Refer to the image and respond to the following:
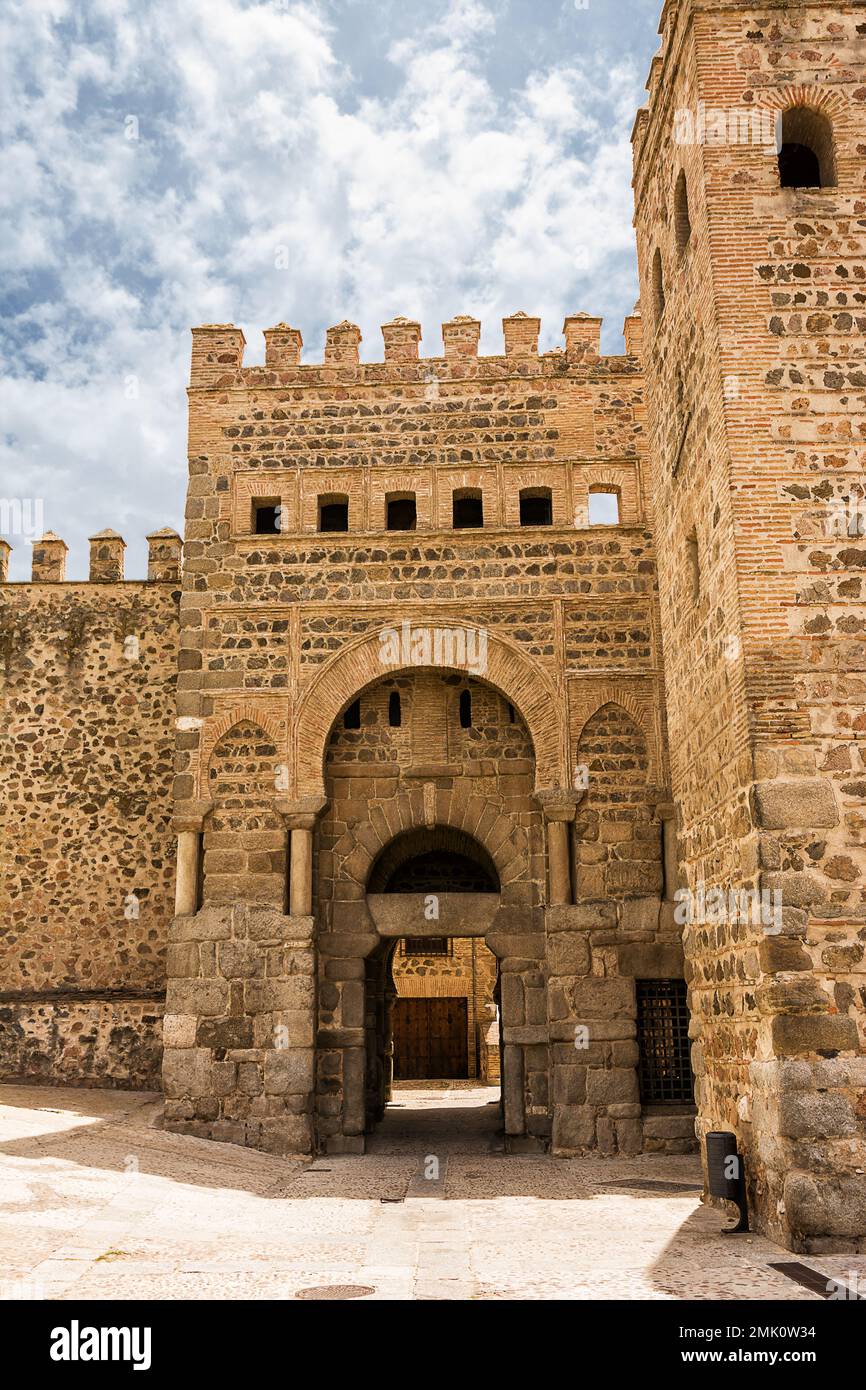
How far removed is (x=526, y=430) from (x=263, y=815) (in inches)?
221

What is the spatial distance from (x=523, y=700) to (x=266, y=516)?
419 cm

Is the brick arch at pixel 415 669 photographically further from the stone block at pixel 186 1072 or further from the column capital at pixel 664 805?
the stone block at pixel 186 1072

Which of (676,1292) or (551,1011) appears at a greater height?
(551,1011)

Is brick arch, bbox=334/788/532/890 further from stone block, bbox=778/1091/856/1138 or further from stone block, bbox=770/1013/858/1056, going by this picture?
stone block, bbox=778/1091/856/1138

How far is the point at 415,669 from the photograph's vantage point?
1431 centimetres

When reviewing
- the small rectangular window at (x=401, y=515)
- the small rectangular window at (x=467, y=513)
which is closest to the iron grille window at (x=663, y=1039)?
the small rectangular window at (x=467, y=513)

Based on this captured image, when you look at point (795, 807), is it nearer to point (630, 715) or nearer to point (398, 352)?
point (630, 715)

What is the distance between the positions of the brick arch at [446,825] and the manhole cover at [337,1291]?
299 inches

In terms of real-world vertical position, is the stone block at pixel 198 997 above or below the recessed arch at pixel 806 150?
below

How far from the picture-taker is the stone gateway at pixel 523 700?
8.78 m

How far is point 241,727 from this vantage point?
14141 millimetres

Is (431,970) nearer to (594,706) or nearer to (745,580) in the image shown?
(594,706)

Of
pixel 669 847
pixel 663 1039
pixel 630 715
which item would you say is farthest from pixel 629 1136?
pixel 630 715

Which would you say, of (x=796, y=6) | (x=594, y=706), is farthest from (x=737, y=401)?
(x=594, y=706)
